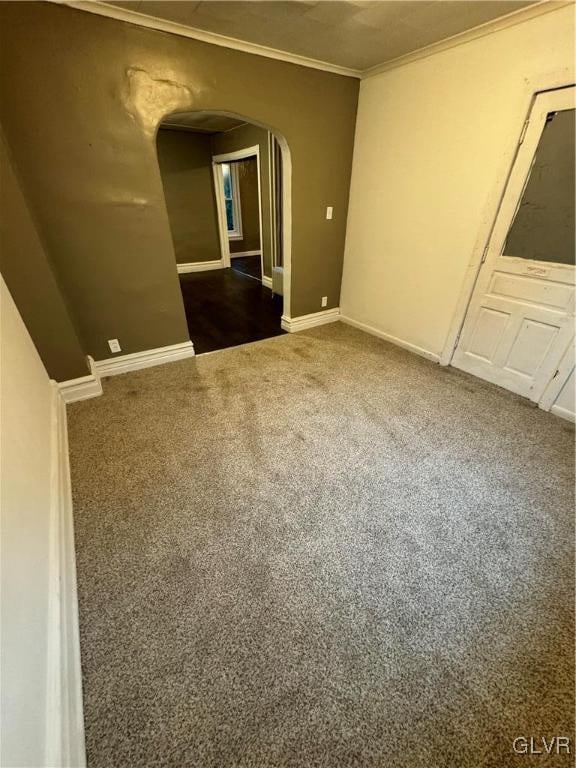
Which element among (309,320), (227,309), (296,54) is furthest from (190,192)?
(309,320)

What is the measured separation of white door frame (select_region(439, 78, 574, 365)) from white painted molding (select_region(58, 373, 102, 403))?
3.07 metres

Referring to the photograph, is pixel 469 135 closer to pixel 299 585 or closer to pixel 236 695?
pixel 299 585

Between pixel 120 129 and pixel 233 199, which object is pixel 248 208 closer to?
pixel 233 199

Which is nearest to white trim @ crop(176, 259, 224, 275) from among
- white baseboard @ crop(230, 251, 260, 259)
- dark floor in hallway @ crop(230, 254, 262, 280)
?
dark floor in hallway @ crop(230, 254, 262, 280)

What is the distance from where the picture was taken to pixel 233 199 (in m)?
7.17

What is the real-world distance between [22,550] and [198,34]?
10.2ft

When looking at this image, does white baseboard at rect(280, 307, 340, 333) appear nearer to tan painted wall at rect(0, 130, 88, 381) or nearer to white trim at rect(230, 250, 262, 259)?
tan painted wall at rect(0, 130, 88, 381)

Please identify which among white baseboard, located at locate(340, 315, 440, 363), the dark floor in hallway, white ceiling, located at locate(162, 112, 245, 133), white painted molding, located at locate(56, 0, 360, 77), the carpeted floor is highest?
white ceiling, located at locate(162, 112, 245, 133)

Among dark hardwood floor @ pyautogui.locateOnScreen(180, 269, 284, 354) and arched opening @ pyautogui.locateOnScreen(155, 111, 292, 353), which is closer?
dark hardwood floor @ pyautogui.locateOnScreen(180, 269, 284, 354)

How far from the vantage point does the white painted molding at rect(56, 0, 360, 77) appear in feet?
5.82

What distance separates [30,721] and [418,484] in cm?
173

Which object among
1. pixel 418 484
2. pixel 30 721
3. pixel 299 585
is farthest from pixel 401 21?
pixel 30 721

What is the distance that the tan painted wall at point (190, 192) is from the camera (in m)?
5.16

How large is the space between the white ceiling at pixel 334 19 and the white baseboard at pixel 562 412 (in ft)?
8.19
